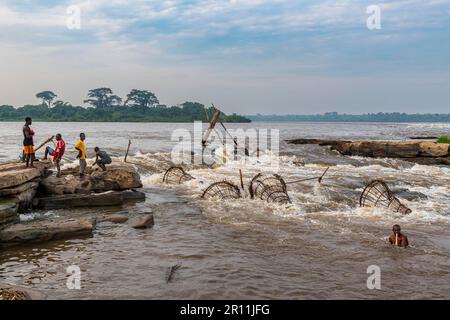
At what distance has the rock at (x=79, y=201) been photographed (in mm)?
15023

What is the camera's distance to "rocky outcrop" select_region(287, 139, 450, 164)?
31.3 m

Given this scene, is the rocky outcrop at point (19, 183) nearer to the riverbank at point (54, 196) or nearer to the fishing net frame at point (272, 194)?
the riverbank at point (54, 196)

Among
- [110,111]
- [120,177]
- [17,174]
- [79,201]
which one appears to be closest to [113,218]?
[79,201]

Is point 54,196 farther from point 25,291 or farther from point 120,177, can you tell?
point 25,291

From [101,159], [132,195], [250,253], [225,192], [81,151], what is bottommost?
[250,253]

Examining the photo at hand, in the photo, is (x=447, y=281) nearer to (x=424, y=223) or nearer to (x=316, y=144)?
(x=424, y=223)

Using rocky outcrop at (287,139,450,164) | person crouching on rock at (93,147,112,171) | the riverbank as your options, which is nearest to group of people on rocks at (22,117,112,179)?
person crouching on rock at (93,147,112,171)

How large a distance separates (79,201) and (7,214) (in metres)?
3.93

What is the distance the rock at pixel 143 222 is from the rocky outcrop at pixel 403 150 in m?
26.0

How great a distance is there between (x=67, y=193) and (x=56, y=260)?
268 inches

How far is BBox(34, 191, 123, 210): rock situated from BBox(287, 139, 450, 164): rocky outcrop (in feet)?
83.5

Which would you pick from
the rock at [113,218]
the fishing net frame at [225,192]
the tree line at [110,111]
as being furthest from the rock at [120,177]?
the tree line at [110,111]

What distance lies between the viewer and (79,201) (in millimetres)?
15438

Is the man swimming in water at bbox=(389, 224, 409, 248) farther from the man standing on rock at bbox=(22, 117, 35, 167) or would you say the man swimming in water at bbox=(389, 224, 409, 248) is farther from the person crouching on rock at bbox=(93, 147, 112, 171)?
the man standing on rock at bbox=(22, 117, 35, 167)
